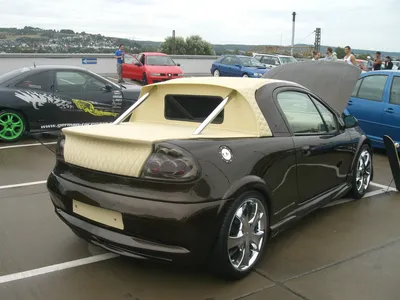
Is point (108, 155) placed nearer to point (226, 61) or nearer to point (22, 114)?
point (22, 114)

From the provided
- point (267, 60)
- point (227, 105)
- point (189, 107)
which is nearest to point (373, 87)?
point (189, 107)

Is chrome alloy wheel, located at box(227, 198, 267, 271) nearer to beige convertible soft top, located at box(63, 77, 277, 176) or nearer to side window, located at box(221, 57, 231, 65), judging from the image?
beige convertible soft top, located at box(63, 77, 277, 176)

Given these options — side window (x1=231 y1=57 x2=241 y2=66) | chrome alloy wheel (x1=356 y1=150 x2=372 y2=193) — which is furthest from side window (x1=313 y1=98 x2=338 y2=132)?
side window (x1=231 y1=57 x2=241 y2=66)

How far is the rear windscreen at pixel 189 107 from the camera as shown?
3.91m

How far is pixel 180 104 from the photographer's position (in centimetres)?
409

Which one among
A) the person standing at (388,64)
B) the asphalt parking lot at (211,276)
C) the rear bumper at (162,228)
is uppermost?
the person standing at (388,64)

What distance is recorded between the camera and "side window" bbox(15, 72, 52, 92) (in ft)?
26.6

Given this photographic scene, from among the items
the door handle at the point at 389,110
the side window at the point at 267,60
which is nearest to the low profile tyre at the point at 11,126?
the door handle at the point at 389,110

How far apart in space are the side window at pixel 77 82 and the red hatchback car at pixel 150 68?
9.63 m

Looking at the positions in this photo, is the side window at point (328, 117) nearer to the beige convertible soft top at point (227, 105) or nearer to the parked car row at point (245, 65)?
the beige convertible soft top at point (227, 105)

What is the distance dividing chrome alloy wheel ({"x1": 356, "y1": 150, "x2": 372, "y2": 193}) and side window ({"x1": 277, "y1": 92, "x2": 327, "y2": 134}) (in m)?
1.03

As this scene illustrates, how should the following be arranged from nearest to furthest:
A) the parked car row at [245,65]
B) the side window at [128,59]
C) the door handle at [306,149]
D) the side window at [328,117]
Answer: the door handle at [306,149]
the side window at [328,117]
the parked car row at [245,65]
the side window at [128,59]

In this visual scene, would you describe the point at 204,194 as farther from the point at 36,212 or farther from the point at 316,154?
the point at 36,212

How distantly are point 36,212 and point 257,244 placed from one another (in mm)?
2522
